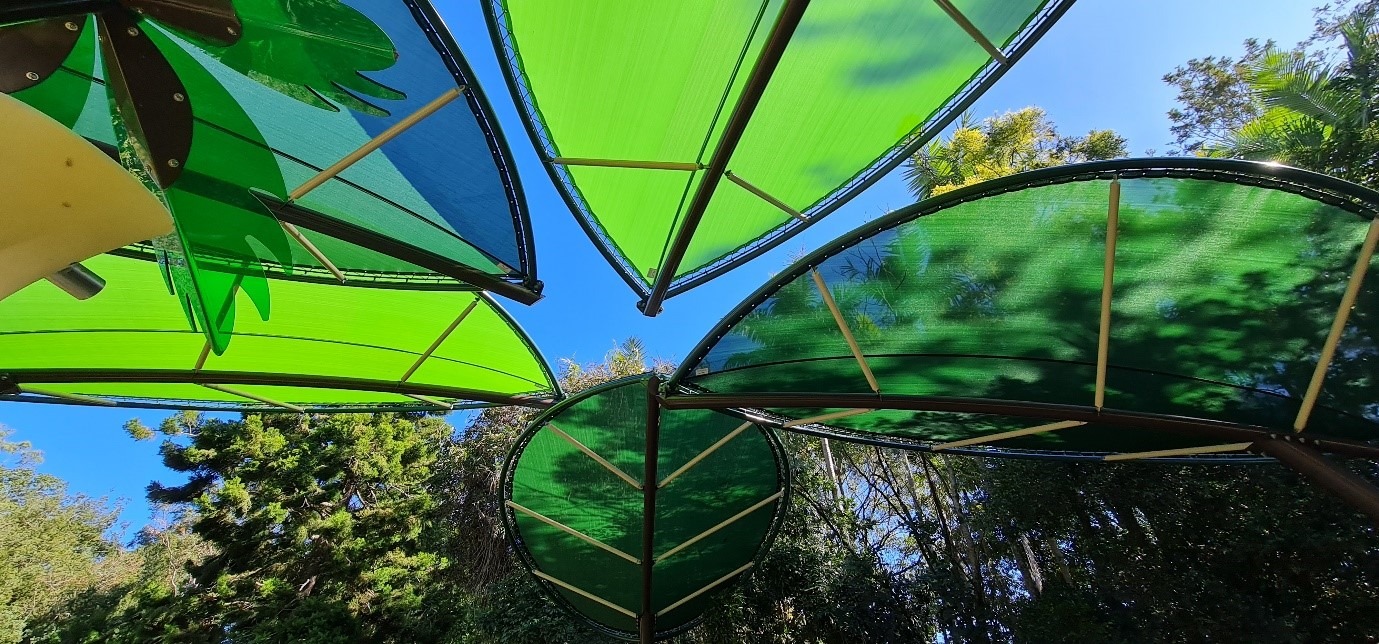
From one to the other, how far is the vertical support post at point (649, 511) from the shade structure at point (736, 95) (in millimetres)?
1954

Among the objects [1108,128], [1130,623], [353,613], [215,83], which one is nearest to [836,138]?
[215,83]

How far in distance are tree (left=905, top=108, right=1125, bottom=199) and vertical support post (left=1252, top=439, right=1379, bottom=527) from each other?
8.85m

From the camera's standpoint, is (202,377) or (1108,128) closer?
(202,377)

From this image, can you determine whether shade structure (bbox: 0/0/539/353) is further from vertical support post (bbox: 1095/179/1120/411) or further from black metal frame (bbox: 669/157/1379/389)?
vertical support post (bbox: 1095/179/1120/411)

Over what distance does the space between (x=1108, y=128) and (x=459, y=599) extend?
19.9 meters

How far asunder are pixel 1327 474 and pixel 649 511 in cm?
631

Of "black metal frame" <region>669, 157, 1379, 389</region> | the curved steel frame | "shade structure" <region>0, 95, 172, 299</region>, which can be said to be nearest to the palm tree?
"black metal frame" <region>669, 157, 1379, 389</region>

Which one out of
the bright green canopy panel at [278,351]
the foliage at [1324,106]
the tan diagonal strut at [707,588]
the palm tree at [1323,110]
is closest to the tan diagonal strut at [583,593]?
the tan diagonal strut at [707,588]

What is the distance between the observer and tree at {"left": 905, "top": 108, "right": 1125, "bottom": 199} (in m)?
13.3

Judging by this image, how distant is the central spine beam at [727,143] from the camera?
4.59 metres

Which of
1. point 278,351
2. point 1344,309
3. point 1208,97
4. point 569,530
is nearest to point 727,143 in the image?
point 1344,309

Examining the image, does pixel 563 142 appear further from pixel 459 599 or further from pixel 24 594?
pixel 24 594

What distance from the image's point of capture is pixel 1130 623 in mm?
8008

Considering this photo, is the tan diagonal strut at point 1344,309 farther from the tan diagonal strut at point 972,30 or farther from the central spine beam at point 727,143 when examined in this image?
the central spine beam at point 727,143
